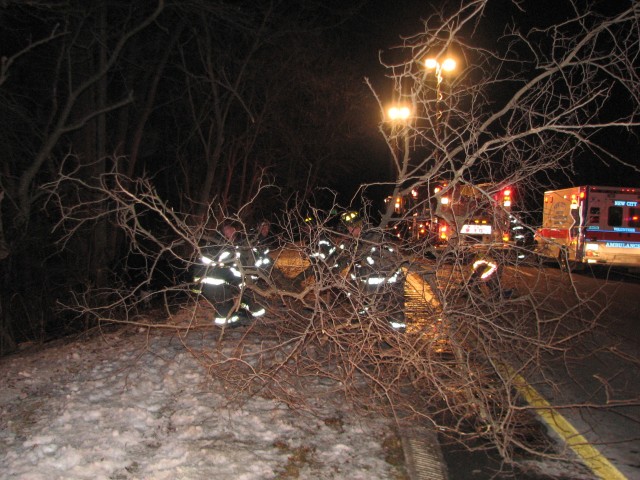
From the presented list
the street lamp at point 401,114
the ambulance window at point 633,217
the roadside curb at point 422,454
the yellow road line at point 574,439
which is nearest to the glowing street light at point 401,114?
the street lamp at point 401,114

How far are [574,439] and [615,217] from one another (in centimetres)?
1357

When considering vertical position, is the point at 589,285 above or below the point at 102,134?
below

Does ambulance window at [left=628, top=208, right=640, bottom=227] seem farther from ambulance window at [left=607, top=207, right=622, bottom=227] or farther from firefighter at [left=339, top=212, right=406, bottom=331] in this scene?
firefighter at [left=339, top=212, right=406, bottom=331]

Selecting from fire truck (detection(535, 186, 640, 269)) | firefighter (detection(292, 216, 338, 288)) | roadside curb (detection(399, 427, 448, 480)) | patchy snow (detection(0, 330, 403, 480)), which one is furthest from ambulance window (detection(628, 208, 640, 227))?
roadside curb (detection(399, 427, 448, 480))

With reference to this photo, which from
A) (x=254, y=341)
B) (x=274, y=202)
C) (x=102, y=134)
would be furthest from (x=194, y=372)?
(x=274, y=202)

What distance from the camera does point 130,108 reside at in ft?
49.6

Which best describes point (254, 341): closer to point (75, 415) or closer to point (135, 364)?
point (135, 364)

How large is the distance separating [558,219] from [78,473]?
53.2ft

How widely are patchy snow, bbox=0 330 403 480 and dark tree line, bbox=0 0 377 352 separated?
1.70m

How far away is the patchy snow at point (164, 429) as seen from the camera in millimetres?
3477

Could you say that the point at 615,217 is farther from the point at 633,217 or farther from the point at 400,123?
the point at 400,123

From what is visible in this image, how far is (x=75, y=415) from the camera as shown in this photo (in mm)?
4117

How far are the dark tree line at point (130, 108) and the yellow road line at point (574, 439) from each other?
3.51 meters

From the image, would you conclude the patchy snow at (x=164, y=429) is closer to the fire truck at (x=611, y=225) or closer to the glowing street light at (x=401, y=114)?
the glowing street light at (x=401, y=114)
